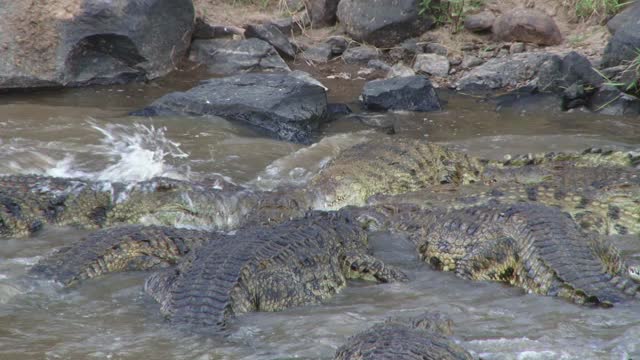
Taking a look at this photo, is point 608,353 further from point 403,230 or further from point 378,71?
point 378,71

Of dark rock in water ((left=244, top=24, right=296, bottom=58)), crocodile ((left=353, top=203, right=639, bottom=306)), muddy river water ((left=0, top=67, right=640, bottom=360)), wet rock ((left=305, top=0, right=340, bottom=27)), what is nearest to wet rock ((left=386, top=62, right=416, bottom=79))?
muddy river water ((left=0, top=67, right=640, bottom=360))

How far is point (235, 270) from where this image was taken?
17.5ft

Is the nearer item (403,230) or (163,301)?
(163,301)

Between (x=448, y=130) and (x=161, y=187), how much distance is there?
11.6 feet

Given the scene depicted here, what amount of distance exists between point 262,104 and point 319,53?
10.1ft

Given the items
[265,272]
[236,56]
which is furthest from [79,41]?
[265,272]

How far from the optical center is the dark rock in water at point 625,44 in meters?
10.5

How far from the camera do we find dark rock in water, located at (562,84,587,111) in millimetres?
10656

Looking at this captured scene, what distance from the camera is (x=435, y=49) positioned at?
1252 cm

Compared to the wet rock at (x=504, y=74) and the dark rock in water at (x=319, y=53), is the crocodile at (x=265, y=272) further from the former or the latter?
the dark rock in water at (x=319, y=53)

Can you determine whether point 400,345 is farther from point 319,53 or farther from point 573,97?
point 319,53

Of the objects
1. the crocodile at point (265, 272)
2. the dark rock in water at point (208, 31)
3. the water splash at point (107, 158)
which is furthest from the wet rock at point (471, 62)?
the crocodile at point (265, 272)

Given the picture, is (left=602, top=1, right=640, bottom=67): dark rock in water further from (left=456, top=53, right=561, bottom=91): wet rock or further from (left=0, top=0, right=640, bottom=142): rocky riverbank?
(left=456, top=53, right=561, bottom=91): wet rock

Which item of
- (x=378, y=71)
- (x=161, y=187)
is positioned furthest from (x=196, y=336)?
(x=378, y=71)
